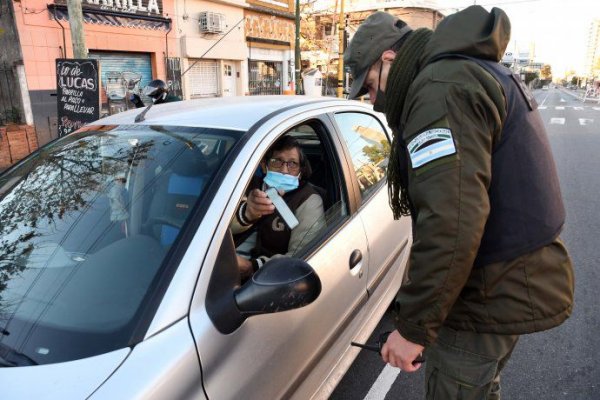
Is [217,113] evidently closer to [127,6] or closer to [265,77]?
[127,6]

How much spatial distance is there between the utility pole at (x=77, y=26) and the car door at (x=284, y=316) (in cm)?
607

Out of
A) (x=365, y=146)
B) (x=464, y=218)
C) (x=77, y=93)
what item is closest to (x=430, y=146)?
(x=464, y=218)

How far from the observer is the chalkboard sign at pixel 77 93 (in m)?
6.48

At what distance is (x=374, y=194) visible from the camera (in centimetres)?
260

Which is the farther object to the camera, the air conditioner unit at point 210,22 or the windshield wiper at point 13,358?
the air conditioner unit at point 210,22

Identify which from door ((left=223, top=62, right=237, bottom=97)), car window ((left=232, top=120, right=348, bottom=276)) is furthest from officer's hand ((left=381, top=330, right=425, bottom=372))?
door ((left=223, top=62, right=237, bottom=97))

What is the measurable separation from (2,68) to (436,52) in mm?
11532

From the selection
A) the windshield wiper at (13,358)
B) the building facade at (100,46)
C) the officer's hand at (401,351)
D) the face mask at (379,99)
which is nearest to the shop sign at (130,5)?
the building facade at (100,46)

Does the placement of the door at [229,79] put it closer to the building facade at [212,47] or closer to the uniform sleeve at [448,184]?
the building facade at [212,47]

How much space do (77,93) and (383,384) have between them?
20.1ft

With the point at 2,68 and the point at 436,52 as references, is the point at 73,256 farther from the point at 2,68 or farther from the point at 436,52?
the point at 2,68

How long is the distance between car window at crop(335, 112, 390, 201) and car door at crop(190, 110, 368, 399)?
0.19 meters

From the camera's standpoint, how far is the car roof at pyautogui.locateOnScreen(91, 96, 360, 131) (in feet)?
6.25

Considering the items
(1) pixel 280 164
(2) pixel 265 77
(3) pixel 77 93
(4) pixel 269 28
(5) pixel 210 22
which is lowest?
(1) pixel 280 164
